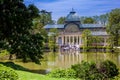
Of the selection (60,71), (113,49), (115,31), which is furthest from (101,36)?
(60,71)

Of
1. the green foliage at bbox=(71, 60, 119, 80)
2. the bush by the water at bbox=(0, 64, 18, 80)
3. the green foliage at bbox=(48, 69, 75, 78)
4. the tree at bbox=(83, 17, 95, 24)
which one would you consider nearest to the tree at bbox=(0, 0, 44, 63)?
the green foliage at bbox=(48, 69, 75, 78)

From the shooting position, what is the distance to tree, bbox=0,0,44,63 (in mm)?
21506

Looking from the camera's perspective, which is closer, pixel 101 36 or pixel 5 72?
pixel 5 72

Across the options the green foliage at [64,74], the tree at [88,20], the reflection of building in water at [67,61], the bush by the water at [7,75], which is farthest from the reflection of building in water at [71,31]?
the bush by the water at [7,75]

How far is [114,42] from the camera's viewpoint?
6141 centimetres

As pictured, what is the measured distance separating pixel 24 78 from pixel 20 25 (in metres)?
10.6

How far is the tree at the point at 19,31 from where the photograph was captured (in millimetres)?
21506

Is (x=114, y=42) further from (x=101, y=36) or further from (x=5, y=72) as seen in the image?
(x=5, y=72)

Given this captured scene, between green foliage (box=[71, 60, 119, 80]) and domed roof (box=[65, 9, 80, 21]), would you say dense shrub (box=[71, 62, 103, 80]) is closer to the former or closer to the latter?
green foliage (box=[71, 60, 119, 80])

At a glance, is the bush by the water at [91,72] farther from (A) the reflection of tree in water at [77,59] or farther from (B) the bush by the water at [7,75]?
(A) the reflection of tree in water at [77,59]

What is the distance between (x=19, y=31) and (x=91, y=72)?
31.2 feet

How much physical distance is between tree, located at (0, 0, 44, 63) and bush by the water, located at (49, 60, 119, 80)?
742 centimetres

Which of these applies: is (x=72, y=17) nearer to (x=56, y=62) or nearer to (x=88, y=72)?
(x=56, y=62)

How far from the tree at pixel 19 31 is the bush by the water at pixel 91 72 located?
7418 mm
